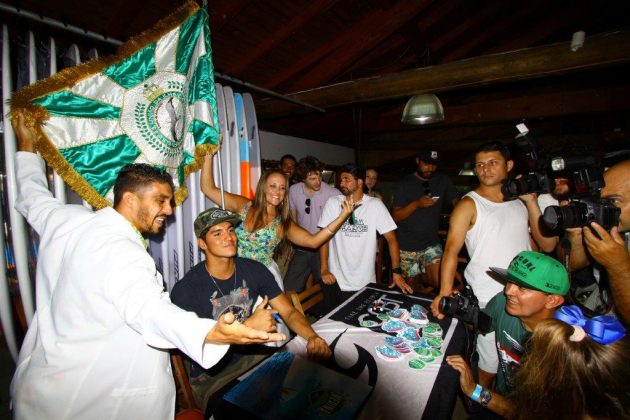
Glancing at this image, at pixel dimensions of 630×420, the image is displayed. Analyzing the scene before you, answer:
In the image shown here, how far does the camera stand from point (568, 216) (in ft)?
5.32

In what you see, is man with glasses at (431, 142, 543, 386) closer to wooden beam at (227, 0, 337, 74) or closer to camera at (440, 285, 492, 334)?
camera at (440, 285, 492, 334)

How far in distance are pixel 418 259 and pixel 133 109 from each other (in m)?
3.64

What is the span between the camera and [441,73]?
3875 mm

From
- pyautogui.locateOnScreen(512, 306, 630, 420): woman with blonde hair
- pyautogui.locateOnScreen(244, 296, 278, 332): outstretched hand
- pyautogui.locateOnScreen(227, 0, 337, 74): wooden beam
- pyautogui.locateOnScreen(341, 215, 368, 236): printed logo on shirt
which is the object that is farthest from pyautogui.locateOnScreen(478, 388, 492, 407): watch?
pyautogui.locateOnScreen(227, 0, 337, 74): wooden beam

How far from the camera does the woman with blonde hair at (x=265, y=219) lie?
111 inches

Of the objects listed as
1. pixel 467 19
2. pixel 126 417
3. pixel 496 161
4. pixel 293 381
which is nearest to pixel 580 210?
pixel 496 161

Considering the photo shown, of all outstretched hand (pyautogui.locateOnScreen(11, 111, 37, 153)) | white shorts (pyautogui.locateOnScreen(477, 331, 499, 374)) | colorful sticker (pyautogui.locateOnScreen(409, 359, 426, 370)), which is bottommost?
white shorts (pyautogui.locateOnScreen(477, 331, 499, 374))

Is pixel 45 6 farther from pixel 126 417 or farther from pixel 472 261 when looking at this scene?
pixel 472 261

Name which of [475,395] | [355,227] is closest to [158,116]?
[355,227]

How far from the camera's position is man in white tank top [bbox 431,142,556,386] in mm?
2369

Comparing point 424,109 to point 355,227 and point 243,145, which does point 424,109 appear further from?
point 243,145

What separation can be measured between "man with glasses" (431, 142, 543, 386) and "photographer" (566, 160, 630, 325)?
26.8 inches

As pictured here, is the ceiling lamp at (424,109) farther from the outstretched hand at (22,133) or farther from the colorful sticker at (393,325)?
the outstretched hand at (22,133)

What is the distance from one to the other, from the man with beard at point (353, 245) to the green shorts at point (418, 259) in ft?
3.38
